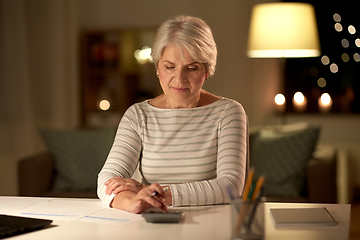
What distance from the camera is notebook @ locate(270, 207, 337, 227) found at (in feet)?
3.70

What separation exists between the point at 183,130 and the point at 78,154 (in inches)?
67.7

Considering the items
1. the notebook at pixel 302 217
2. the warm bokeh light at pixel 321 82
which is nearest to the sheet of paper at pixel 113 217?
the notebook at pixel 302 217

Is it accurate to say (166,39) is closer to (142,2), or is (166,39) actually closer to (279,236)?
(279,236)

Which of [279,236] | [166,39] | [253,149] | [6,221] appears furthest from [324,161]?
[6,221]

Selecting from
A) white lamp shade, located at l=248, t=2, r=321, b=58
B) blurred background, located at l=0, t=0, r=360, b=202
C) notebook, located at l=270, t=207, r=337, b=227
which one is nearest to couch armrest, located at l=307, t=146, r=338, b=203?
white lamp shade, located at l=248, t=2, r=321, b=58

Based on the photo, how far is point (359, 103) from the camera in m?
4.46

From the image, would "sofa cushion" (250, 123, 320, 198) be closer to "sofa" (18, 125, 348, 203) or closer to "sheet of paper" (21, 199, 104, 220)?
"sofa" (18, 125, 348, 203)

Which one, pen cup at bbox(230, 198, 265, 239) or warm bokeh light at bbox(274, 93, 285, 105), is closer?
pen cup at bbox(230, 198, 265, 239)

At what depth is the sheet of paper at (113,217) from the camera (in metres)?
1.21

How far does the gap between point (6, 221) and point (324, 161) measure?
7.48 feet

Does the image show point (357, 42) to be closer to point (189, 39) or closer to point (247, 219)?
point (189, 39)

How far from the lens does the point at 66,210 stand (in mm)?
1329

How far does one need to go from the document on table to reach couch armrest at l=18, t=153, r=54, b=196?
5.44ft

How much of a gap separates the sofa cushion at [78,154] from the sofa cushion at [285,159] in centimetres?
106
